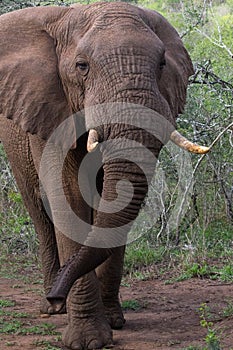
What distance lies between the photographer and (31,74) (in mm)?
4531

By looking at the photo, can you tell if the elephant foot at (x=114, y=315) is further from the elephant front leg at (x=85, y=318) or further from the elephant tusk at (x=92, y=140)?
Answer: the elephant tusk at (x=92, y=140)

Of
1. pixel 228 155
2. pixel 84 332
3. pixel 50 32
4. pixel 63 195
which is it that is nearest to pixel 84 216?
pixel 63 195

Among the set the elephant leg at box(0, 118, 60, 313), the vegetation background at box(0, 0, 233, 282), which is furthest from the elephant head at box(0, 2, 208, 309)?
the vegetation background at box(0, 0, 233, 282)

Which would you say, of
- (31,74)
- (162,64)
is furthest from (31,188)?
(162,64)

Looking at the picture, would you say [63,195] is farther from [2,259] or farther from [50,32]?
[2,259]

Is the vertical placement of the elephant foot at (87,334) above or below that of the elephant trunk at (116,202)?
below

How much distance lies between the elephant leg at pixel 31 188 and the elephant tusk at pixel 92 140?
1.32m

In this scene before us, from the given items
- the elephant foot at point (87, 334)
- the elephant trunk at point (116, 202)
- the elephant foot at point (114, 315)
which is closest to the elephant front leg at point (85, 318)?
the elephant foot at point (87, 334)

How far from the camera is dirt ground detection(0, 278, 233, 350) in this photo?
4547 mm

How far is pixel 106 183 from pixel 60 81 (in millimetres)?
744

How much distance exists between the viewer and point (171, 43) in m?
4.85

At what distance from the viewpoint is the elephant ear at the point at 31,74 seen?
4.50 meters

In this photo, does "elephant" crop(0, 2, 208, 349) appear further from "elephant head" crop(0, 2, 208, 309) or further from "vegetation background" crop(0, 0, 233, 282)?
"vegetation background" crop(0, 0, 233, 282)

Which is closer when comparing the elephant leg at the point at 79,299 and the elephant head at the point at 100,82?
the elephant head at the point at 100,82
